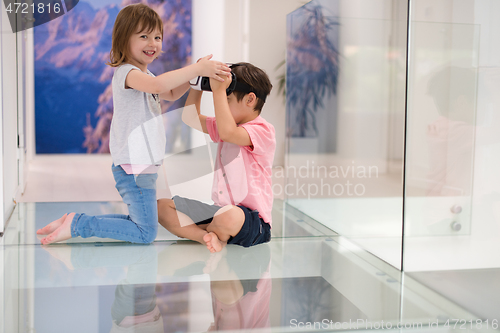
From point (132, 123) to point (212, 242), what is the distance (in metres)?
0.47

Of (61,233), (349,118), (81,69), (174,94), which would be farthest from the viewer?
(81,69)

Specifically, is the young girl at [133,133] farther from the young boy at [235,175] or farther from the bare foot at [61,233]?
the young boy at [235,175]

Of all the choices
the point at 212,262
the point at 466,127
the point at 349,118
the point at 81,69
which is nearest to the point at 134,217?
the point at 212,262

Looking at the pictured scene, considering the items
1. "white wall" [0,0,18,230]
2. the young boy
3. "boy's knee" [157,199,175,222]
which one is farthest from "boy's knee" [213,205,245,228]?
"white wall" [0,0,18,230]

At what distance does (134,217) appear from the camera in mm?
1433

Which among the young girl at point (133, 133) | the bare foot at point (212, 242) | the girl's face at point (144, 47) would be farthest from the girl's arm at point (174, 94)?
the bare foot at point (212, 242)

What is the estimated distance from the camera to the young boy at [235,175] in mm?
1376

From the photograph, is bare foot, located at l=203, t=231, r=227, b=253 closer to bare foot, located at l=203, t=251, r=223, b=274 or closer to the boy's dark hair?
bare foot, located at l=203, t=251, r=223, b=274

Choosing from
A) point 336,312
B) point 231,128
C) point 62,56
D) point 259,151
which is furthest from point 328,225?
point 62,56

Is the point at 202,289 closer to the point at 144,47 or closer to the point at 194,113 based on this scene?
the point at 194,113

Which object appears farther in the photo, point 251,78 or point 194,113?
point 194,113

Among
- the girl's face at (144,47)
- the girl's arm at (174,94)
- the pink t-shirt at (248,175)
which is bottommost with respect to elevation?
the pink t-shirt at (248,175)

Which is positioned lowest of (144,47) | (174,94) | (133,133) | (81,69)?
(133,133)

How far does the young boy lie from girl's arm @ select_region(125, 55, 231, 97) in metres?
0.04
